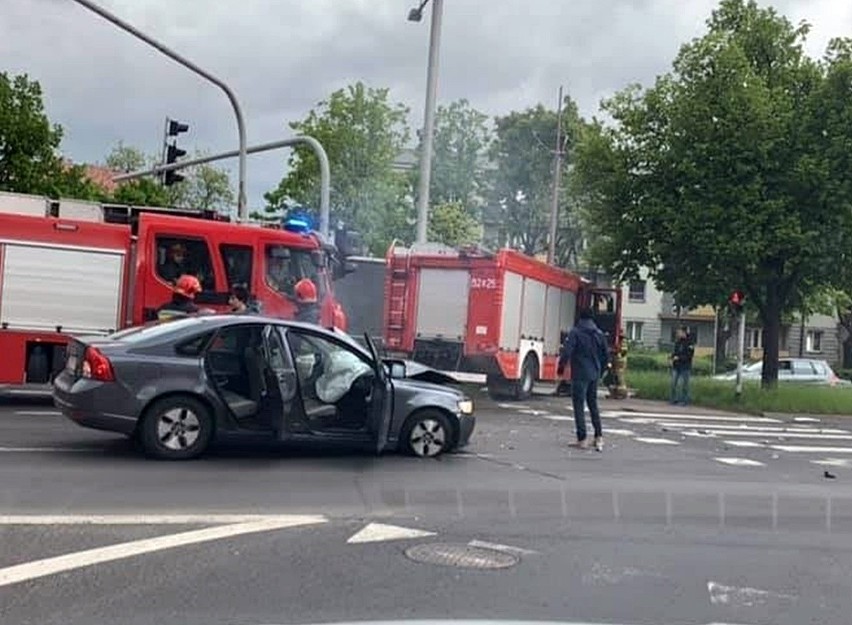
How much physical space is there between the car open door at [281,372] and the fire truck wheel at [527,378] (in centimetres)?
1225

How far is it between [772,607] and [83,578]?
3752 millimetres

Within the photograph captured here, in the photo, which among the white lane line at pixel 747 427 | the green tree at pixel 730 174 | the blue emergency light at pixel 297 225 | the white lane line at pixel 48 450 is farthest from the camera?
Answer: the green tree at pixel 730 174

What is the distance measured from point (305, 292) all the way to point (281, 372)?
5.23 metres

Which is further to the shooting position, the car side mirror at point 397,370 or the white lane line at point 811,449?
the white lane line at point 811,449

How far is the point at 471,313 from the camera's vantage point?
22469mm

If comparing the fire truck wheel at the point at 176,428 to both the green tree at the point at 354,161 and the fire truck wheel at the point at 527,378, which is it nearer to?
the fire truck wheel at the point at 527,378

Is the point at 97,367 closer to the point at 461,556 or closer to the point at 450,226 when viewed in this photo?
the point at 461,556

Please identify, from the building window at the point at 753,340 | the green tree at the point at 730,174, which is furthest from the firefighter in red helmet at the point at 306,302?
the building window at the point at 753,340

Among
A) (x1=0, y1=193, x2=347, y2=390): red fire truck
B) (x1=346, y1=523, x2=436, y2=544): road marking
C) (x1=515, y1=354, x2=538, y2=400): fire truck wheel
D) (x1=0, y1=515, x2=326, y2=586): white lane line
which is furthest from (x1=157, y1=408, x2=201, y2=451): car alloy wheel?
(x1=515, y1=354, x2=538, y2=400): fire truck wheel

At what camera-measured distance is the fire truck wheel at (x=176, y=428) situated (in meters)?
10.7

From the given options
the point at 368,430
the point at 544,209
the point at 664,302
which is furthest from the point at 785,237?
the point at 664,302

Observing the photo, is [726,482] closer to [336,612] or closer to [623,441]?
[623,441]

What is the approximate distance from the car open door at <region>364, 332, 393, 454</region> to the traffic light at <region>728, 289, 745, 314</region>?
15.9 metres

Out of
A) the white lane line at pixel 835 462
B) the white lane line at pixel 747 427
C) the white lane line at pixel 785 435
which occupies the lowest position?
the white lane line at pixel 835 462
